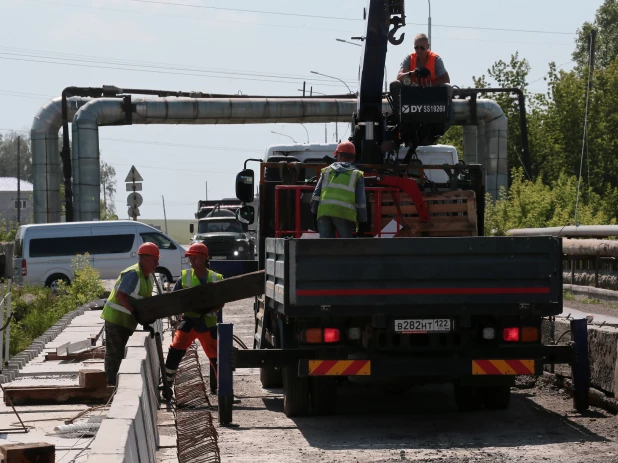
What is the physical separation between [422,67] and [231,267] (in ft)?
11.4

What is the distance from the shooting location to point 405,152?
14.9m

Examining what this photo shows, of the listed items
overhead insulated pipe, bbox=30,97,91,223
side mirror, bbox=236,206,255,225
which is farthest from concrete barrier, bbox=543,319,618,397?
overhead insulated pipe, bbox=30,97,91,223

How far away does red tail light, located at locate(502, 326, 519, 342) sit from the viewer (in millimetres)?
10758

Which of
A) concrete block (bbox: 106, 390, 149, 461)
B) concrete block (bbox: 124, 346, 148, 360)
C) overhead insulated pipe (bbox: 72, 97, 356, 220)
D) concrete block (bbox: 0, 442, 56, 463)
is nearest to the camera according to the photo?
concrete block (bbox: 0, 442, 56, 463)

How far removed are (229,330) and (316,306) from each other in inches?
47.4

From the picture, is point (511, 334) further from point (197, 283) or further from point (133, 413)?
point (133, 413)

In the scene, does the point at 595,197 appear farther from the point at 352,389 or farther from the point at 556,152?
the point at 352,389

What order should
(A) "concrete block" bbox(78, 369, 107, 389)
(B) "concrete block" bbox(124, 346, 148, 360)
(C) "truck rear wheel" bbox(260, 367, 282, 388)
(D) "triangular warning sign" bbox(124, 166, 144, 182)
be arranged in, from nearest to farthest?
(B) "concrete block" bbox(124, 346, 148, 360)
(A) "concrete block" bbox(78, 369, 107, 389)
(C) "truck rear wheel" bbox(260, 367, 282, 388)
(D) "triangular warning sign" bbox(124, 166, 144, 182)

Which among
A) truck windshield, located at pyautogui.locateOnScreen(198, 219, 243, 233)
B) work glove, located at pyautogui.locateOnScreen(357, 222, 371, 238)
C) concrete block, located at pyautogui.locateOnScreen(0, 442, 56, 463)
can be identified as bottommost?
concrete block, located at pyautogui.locateOnScreen(0, 442, 56, 463)

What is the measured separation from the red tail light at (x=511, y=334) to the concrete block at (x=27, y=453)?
4949 mm

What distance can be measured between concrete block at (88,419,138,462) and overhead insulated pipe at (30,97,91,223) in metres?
33.0

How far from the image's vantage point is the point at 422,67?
536 inches

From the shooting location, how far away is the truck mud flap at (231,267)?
1477cm

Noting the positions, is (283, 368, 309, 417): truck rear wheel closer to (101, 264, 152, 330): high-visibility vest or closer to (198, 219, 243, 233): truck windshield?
(101, 264, 152, 330): high-visibility vest
